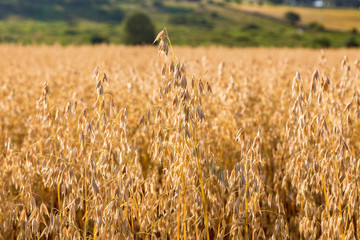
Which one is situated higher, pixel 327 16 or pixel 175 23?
pixel 327 16

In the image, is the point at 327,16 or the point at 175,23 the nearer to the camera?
the point at 175,23

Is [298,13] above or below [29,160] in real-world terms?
above

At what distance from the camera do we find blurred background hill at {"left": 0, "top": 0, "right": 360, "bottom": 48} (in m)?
59.7

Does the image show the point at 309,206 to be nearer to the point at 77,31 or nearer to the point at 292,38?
the point at 77,31

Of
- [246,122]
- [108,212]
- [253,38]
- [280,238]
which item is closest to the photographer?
[108,212]

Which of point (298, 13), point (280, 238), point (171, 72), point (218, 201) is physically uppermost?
point (298, 13)

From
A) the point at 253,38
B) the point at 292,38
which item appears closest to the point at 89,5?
the point at 253,38

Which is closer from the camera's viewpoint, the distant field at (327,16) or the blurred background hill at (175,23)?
the blurred background hill at (175,23)

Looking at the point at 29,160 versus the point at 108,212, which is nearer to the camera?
the point at 108,212

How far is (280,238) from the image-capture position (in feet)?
7.41

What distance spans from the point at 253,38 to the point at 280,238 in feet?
243

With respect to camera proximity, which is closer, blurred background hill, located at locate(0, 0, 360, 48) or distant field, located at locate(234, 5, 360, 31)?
Answer: blurred background hill, located at locate(0, 0, 360, 48)

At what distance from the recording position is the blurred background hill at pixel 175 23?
2350 inches

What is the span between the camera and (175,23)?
8681 cm
